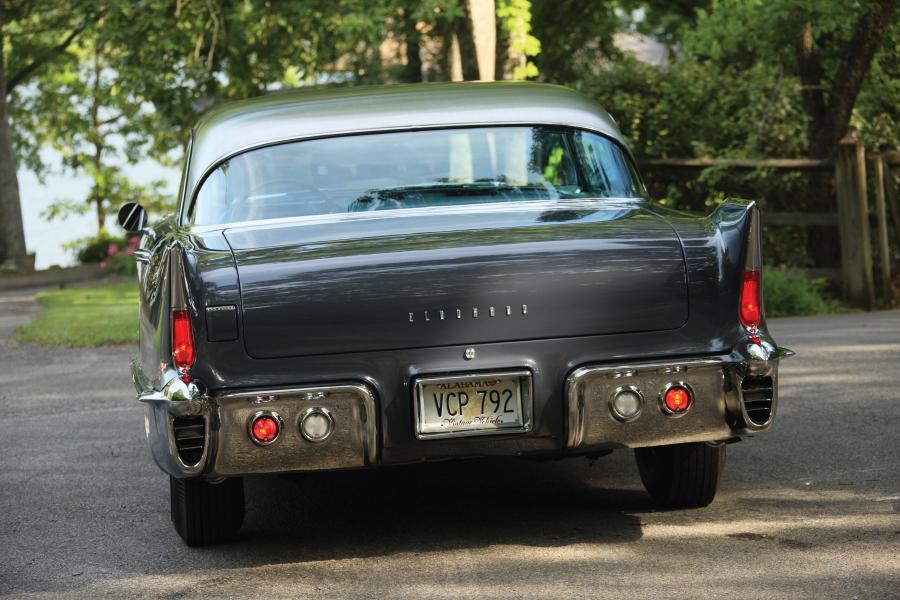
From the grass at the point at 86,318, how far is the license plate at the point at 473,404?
8469mm

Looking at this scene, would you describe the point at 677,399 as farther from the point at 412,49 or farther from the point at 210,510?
the point at 412,49

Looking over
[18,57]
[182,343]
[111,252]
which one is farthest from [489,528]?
[18,57]

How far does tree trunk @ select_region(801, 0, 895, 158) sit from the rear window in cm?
839

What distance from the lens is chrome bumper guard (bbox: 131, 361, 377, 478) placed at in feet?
14.1

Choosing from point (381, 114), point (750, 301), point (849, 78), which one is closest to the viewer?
point (750, 301)

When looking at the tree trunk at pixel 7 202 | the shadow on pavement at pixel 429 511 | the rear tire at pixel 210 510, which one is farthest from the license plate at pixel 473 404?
the tree trunk at pixel 7 202

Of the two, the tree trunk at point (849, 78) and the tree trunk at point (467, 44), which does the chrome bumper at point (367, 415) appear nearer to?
the tree trunk at point (849, 78)

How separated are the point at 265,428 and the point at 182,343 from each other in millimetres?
405

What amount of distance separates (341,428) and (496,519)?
1.12 meters

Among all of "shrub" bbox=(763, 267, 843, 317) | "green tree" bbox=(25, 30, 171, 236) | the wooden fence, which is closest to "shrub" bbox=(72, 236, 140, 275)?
"green tree" bbox=(25, 30, 171, 236)

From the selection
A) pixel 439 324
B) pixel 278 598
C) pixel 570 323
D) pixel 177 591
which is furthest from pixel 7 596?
pixel 570 323

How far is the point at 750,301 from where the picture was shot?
4652mm

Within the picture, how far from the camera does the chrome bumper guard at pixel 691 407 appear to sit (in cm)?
444

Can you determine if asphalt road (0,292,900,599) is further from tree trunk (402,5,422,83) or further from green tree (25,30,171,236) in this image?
green tree (25,30,171,236)
